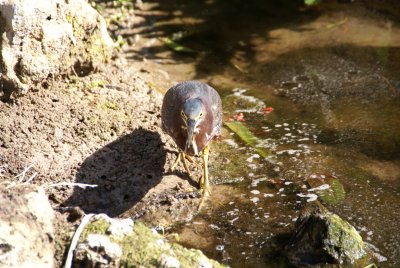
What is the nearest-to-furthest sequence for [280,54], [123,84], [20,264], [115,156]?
[20,264]
[115,156]
[123,84]
[280,54]

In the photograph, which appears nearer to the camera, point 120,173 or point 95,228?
point 95,228

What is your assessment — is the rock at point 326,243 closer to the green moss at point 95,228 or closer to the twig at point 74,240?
the green moss at point 95,228

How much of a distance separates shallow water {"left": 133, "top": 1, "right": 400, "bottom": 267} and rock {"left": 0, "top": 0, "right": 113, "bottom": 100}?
153cm

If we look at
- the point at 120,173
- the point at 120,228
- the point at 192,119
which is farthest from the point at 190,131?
the point at 120,228

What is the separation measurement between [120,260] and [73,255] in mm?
270

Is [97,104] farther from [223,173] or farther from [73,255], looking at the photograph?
[73,255]

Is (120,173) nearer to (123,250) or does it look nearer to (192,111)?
(192,111)

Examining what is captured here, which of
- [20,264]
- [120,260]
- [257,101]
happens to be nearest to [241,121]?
[257,101]

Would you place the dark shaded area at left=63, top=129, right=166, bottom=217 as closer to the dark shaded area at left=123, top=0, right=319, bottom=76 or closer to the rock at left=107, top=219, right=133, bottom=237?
the rock at left=107, top=219, right=133, bottom=237

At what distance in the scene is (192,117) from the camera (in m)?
4.70

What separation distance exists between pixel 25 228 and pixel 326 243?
1.96m

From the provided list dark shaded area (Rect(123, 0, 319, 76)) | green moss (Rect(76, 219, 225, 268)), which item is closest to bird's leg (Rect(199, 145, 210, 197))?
green moss (Rect(76, 219, 225, 268))

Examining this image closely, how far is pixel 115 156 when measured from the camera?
5.09m

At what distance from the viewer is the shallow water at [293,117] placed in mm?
4574
